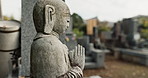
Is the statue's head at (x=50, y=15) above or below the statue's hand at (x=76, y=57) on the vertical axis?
above

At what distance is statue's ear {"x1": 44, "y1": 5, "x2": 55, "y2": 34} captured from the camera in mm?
1394

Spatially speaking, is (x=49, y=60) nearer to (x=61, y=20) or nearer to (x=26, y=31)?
(x=61, y=20)

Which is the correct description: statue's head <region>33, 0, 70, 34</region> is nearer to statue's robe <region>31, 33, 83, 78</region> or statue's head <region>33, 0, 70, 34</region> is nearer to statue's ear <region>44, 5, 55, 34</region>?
statue's ear <region>44, 5, 55, 34</region>

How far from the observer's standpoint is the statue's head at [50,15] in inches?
55.2

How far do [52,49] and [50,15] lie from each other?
0.32 m

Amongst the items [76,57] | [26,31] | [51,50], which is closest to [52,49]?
[51,50]

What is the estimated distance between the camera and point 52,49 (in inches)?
52.7

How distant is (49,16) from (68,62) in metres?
0.47

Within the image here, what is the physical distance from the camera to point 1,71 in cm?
302

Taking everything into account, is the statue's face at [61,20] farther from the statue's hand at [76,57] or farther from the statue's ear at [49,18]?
the statue's hand at [76,57]

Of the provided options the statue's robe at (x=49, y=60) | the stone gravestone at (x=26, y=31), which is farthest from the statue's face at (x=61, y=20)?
the stone gravestone at (x=26, y=31)

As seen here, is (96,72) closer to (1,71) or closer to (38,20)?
(1,71)

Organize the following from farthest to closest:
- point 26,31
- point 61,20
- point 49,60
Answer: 1. point 26,31
2. point 61,20
3. point 49,60

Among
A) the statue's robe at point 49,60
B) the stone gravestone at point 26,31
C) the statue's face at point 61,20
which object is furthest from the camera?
the stone gravestone at point 26,31
